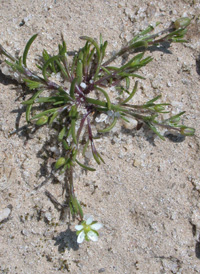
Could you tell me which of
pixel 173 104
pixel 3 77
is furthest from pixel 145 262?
pixel 3 77

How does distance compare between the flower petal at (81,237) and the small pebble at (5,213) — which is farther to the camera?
the small pebble at (5,213)

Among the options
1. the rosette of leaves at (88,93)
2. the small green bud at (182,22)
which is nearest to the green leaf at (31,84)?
the rosette of leaves at (88,93)

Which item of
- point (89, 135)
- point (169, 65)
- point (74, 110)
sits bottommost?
point (89, 135)

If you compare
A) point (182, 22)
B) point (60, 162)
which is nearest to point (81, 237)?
point (60, 162)

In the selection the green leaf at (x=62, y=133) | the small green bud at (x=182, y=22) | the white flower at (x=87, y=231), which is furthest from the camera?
the small green bud at (x=182, y=22)

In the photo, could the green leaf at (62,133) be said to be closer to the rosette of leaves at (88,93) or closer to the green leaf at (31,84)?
the rosette of leaves at (88,93)

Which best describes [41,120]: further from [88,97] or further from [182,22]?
[182,22]

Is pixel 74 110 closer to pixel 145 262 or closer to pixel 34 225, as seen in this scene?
pixel 34 225

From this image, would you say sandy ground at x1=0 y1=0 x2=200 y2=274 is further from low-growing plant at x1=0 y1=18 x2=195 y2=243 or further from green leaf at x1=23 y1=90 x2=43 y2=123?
green leaf at x1=23 y1=90 x2=43 y2=123
